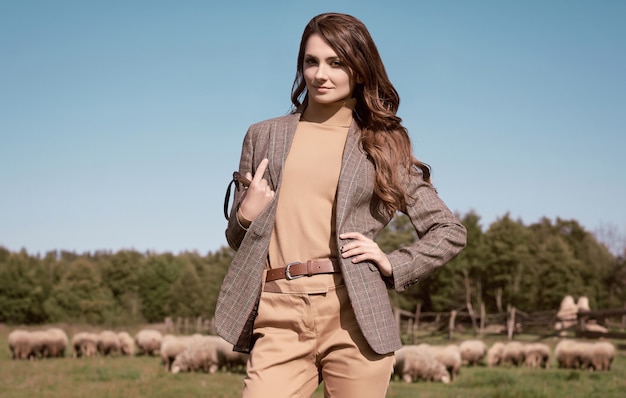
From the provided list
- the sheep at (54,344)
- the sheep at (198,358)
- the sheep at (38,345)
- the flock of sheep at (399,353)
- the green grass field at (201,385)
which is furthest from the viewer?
the sheep at (54,344)

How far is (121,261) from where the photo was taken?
200 feet

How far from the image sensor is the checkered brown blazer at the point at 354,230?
9.55 ft

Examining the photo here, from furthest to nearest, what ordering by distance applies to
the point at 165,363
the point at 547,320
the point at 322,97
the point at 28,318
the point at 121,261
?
the point at 121,261, the point at 28,318, the point at 547,320, the point at 165,363, the point at 322,97

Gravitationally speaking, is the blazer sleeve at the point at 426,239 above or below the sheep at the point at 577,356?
above

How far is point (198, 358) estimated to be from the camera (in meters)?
17.4

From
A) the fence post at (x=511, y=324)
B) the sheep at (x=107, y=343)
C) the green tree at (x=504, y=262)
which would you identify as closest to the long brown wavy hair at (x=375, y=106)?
the sheep at (x=107, y=343)

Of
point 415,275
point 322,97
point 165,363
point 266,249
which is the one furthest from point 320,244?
point 165,363

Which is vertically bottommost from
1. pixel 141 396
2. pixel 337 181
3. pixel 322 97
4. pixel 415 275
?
pixel 141 396

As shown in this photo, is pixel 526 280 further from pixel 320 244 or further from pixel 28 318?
pixel 320 244

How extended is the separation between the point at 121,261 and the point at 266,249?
2371 inches

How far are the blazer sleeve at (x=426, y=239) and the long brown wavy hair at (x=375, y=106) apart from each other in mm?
67

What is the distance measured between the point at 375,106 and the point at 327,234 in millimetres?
630

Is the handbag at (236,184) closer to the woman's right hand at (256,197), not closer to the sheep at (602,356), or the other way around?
the woman's right hand at (256,197)

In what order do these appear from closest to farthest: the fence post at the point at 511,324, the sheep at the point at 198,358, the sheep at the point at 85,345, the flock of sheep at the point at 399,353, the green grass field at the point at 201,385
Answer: the green grass field at the point at 201,385 < the flock of sheep at the point at 399,353 < the sheep at the point at 198,358 < the sheep at the point at 85,345 < the fence post at the point at 511,324
